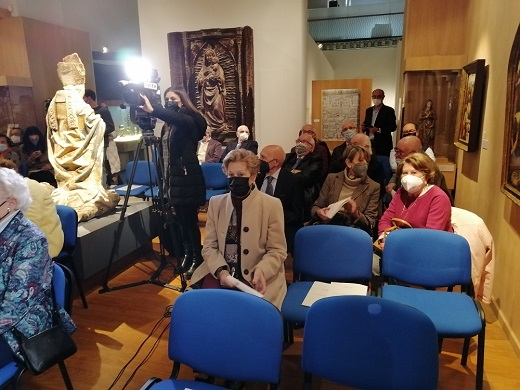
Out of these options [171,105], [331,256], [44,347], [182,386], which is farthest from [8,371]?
[171,105]

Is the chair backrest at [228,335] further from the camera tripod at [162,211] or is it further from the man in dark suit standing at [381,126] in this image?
the man in dark suit standing at [381,126]

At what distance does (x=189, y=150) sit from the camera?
3.36 meters

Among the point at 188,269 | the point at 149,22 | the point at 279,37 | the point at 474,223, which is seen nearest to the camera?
the point at 474,223

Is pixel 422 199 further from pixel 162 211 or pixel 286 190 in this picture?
pixel 162 211

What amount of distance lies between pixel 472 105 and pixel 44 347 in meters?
3.88

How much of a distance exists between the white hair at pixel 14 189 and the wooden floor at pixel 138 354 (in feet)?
3.81

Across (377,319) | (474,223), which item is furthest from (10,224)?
(474,223)

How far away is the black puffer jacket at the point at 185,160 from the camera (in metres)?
3.28

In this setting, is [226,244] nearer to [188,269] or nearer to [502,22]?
[188,269]

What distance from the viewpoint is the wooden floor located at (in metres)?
2.32

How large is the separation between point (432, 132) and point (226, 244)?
3.76m

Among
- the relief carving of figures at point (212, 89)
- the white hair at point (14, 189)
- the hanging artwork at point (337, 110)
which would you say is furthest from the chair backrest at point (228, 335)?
the hanging artwork at point (337, 110)

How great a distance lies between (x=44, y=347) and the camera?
5.73 feet

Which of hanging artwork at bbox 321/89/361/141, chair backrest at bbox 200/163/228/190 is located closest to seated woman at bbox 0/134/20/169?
chair backrest at bbox 200/163/228/190
